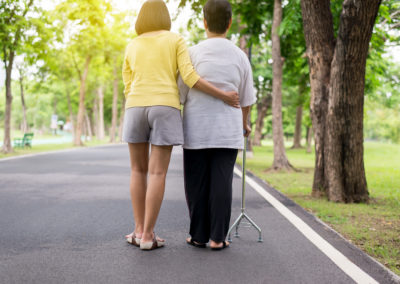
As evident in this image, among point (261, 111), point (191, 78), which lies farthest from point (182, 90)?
point (261, 111)

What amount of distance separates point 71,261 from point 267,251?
5.49 feet

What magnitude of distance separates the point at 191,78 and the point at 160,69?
273mm

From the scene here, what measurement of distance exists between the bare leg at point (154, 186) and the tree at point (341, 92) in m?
4.00

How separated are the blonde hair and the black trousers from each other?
42.9 inches

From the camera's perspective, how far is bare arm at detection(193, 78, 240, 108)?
372cm

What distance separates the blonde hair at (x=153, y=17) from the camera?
3.82 meters

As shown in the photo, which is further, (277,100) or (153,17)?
(277,100)

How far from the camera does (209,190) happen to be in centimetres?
401

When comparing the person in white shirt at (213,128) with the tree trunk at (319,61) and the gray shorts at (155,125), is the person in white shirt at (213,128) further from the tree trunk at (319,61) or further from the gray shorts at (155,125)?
the tree trunk at (319,61)

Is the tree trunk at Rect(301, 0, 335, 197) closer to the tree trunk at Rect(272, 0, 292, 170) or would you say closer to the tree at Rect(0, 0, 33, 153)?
the tree trunk at Rect(272, 0, 292, 170)

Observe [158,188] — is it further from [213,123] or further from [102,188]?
[102,188]

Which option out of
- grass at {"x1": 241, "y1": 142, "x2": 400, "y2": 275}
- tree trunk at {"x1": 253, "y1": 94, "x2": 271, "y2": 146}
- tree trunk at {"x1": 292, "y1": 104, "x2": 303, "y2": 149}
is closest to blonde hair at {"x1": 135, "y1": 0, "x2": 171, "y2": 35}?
grass at {"x1": 241, "y1": 142, "x2": 400, "y2": 275}

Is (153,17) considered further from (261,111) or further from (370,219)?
(261,111)

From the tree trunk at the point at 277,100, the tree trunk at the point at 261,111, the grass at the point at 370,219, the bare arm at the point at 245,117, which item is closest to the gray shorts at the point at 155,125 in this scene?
the bare arm at the point at 245,117
